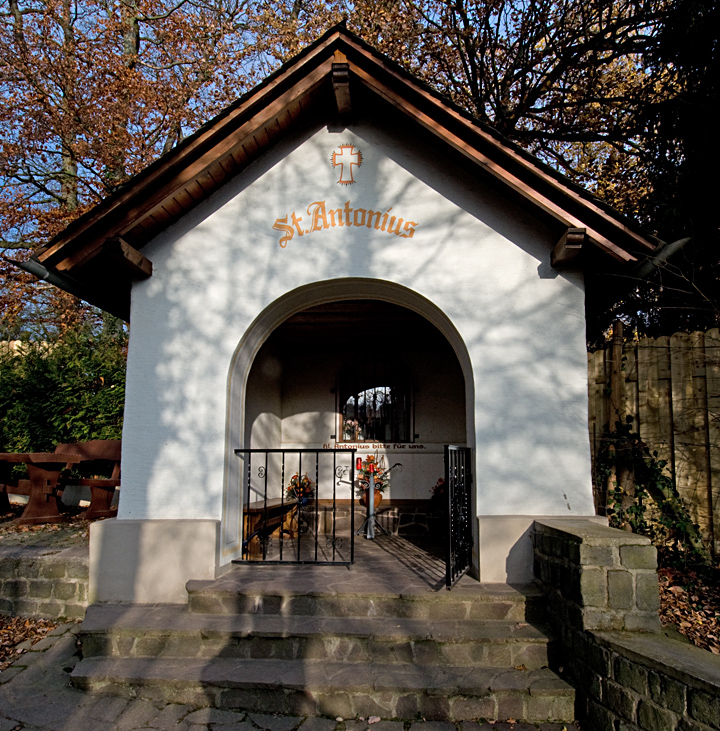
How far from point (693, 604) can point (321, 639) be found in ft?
10.5

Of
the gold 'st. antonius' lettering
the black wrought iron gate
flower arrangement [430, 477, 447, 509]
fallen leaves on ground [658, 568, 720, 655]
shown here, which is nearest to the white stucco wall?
the gold 'st. antonius' lettering

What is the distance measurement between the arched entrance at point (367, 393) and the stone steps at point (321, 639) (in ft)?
10.5

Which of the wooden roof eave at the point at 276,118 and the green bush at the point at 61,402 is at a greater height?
the wooden roof eave at the point at 276,118

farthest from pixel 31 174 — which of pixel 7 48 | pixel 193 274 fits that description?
pixel 193 274

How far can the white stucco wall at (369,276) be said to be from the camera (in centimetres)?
503

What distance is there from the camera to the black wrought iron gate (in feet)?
15.0

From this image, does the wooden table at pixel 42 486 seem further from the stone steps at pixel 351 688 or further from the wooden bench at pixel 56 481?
the stone steps at pixel 351 688

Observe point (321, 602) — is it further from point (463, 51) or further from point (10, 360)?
point (463, 51)

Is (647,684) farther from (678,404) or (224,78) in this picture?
(224,78)

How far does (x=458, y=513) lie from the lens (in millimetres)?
4953

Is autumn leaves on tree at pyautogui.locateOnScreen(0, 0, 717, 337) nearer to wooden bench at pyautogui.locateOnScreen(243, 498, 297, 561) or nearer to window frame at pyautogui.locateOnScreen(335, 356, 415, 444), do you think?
window frame at pyautogui.locateOnScreen(335, 356, 415, 444)

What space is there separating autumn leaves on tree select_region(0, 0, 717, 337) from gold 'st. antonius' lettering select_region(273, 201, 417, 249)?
18.6 feet

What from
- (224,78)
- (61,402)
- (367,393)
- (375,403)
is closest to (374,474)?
(375,403)

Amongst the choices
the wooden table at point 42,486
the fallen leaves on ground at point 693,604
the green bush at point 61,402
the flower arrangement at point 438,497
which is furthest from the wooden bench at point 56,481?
the fallen leaves on ground at point 693,604
